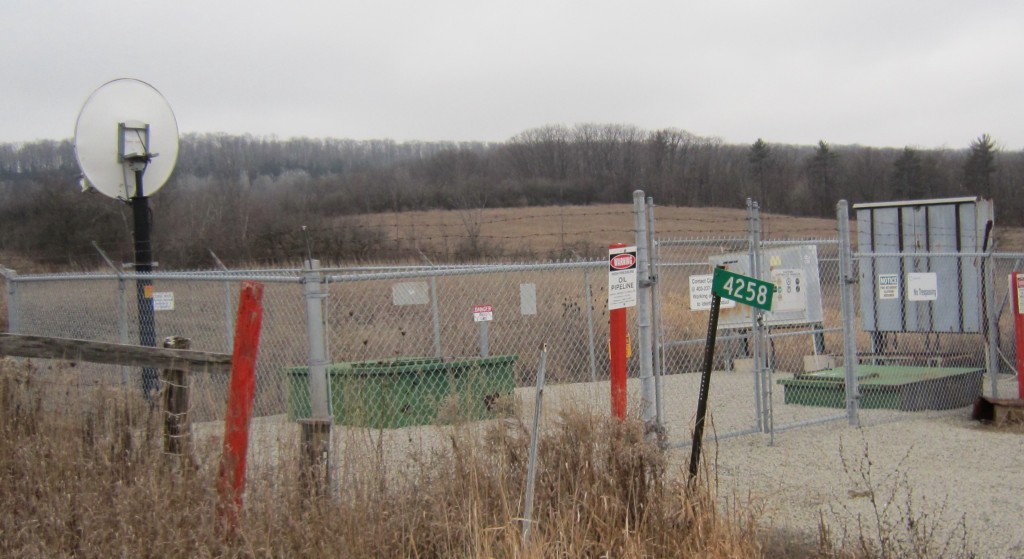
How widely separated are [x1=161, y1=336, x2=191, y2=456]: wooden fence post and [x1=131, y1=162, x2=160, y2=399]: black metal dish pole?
2.75 meters

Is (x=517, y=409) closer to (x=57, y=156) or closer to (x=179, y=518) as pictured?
(x=179, y=518)

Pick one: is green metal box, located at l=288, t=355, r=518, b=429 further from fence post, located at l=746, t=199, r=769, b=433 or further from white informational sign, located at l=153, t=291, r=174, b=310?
fence post, located at l=746, t=199, r=769, b=433

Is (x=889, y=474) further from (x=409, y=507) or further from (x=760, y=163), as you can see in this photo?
(x=760, y=163)

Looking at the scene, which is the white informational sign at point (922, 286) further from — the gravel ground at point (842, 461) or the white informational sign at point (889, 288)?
the gravel ground at point (842, 461)

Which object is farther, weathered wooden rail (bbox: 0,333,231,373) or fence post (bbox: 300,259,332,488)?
weathered wooden rail (bbox: 0,333,231,373)

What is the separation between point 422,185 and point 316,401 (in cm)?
2820

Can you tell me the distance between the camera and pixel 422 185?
32.5m

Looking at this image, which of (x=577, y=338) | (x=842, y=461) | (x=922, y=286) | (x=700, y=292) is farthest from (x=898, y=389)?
(x=577, y=338)

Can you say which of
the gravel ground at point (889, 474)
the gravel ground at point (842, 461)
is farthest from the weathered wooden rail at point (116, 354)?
the gravel ground at point (889, 474)

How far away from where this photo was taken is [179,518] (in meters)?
4.34

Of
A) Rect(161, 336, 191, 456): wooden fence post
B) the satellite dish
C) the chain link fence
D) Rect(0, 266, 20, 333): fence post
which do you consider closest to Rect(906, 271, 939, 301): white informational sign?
the chain link fence

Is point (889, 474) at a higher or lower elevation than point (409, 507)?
lower

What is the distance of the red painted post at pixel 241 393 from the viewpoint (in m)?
4.46

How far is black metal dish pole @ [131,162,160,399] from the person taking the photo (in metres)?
7.87
